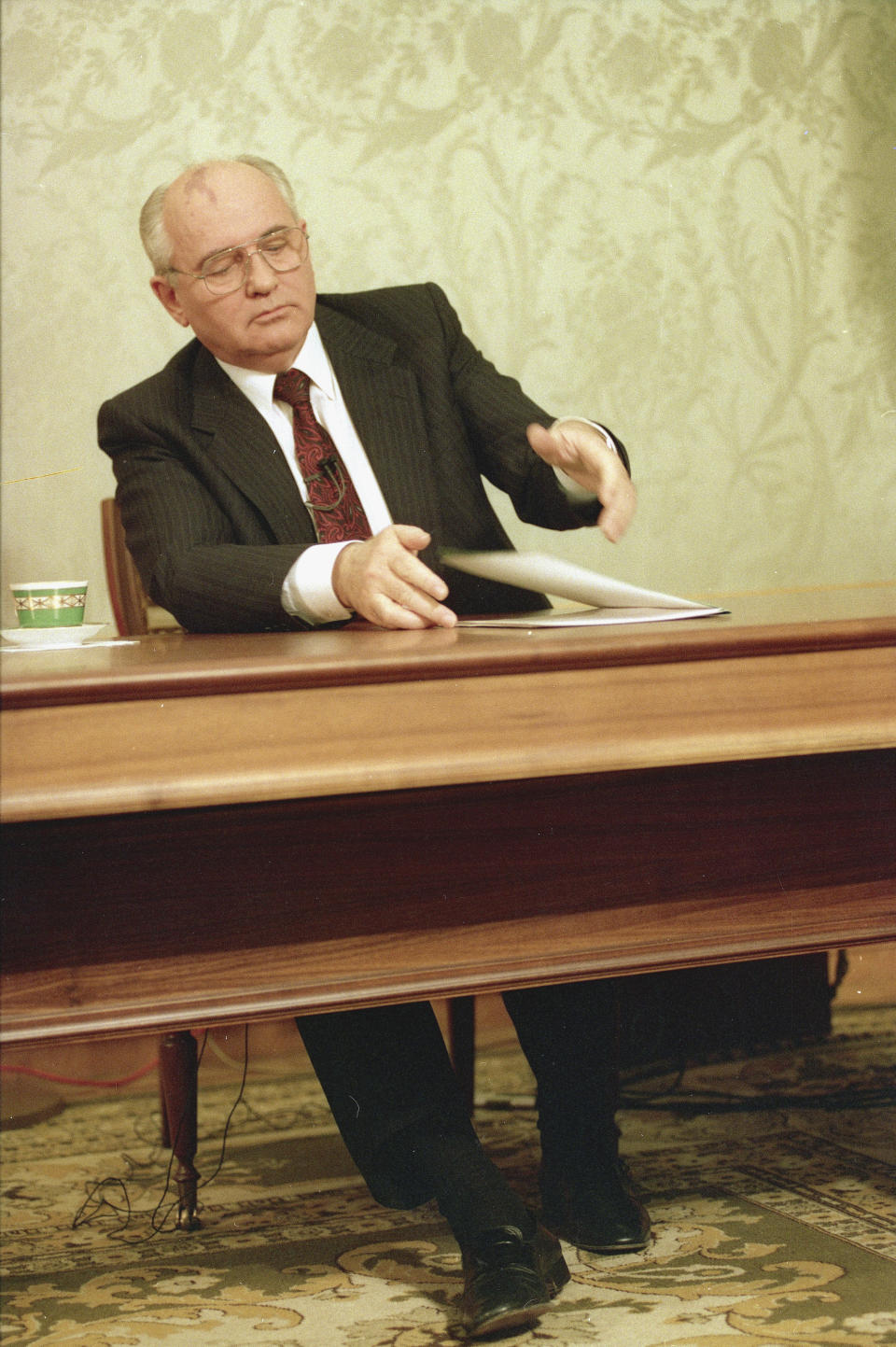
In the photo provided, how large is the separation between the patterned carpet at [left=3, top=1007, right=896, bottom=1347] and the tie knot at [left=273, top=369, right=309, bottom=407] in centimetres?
121

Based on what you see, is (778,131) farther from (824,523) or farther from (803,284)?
(824,523)

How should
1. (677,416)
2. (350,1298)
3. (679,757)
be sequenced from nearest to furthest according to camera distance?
(679,757)
(350,1298)
(677,416)

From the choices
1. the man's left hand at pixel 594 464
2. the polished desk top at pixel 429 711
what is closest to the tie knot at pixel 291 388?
the man's left hand at pixel 594 464

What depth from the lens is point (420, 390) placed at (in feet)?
6.84

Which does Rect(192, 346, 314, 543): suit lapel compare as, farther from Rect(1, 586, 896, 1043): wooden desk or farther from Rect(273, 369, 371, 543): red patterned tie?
Rect(1, 586, 896, 1043): wooden desk

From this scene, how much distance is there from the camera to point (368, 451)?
200cm

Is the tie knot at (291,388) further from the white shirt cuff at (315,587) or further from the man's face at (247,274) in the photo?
the white shirt cuff at (315,587)

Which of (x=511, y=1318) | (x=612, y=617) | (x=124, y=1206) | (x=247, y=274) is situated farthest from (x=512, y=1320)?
(x=247, y=274)

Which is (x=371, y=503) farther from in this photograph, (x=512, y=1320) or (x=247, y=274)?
(x=512, y=1320)

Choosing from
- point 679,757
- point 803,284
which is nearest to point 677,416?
point 803,284

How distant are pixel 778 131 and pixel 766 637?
2404mm

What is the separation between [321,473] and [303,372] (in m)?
0.19

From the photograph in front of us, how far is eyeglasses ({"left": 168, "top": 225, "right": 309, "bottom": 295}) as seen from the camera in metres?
1.94

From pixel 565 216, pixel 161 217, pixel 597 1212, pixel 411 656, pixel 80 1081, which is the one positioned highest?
pixel 565 216
